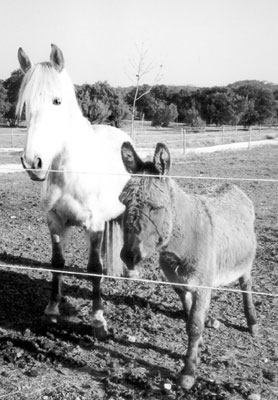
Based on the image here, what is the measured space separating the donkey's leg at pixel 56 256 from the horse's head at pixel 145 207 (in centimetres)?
166

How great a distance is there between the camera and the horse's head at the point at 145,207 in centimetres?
270

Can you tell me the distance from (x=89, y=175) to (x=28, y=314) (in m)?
1.58

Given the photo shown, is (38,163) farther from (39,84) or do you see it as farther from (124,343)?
(124,343)

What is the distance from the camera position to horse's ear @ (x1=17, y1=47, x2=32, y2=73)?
3975 millimetres

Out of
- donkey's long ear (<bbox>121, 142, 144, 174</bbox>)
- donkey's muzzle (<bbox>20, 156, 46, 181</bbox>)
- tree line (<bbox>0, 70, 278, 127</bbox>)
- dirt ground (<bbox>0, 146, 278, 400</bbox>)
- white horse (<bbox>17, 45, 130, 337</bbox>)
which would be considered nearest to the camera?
donkey's long ear (<bbox>121, 142, 144, 174</bbox>)

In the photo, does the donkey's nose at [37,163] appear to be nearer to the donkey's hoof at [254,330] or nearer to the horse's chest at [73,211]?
the horse's chest at [73,211]

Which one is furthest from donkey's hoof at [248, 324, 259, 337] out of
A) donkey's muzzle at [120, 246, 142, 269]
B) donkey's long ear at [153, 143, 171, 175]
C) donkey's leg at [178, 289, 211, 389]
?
donkey's long ear at [153, 143, 171, 175]

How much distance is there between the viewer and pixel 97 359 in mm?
3627

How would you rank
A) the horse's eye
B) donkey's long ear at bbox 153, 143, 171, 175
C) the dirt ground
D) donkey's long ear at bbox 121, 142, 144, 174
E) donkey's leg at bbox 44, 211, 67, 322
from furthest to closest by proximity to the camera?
donkey's leg at bbox 44, 211, 67, 322, the horse's eye, the dirt ground, donkey's long ear at bbox 121, 142, 144, 174, donkey's long ear at bbox 153, 143, 171, 175

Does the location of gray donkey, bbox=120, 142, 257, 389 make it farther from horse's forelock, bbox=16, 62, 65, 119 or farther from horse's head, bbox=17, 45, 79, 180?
horse's forelock, bbox=16, 62, 65, 119

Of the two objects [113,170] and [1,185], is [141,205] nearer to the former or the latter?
[113,170]

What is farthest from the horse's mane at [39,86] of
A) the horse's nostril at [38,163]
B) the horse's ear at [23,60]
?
the horse's nostril at [38,163]

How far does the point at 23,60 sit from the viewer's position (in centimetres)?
399

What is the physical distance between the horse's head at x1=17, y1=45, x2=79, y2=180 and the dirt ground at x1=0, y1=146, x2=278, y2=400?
4.92ft
